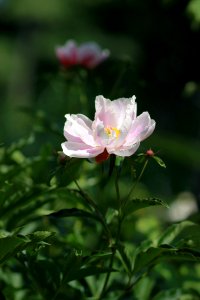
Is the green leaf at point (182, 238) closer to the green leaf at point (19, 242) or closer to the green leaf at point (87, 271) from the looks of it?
the green leaf at point (87, 271)

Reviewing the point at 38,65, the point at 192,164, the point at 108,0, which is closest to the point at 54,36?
the point at 38,65

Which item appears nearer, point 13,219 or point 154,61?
point 13,219

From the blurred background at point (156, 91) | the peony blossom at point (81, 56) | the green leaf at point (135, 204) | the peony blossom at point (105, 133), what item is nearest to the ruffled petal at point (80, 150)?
the peony blossom at point (105, 133)

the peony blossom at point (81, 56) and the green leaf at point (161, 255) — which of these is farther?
the peony blossom at point (81, 56)

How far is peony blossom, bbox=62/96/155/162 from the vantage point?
1.36 meters

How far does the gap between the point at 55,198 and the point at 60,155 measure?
331 mm

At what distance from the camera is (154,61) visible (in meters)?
4.29

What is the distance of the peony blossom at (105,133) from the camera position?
136 centimetres

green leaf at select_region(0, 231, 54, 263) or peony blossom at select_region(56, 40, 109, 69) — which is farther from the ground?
peony blossom at select_region(56, 40, 109, 69)

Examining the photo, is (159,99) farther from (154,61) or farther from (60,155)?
(60,155)

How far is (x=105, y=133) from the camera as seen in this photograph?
4.51 ft

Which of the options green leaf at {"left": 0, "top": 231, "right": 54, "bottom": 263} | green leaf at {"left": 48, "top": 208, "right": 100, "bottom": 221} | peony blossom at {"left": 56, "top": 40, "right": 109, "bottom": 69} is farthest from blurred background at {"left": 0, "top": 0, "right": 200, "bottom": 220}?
green leaf at {"left": 0, "top": 231, "right": 54, "bottom": 263}

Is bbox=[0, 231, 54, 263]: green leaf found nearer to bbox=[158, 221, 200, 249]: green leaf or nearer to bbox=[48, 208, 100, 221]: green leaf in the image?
bbox=[48, 208, 100, 221]: green leaf

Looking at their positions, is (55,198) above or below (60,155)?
below
